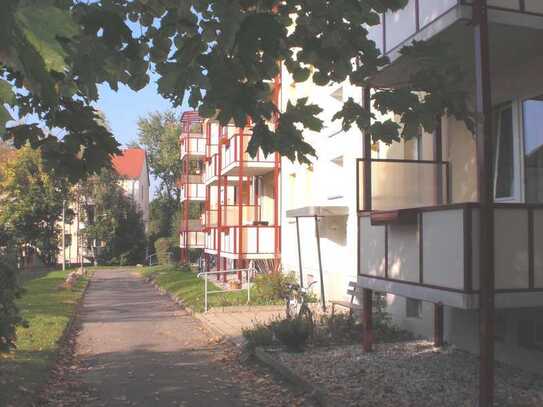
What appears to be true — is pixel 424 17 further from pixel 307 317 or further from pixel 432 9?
pixel 307 317

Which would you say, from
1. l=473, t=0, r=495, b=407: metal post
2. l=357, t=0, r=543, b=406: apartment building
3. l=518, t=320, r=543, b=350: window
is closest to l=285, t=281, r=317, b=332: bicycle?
l=357, t=0, r=543, b=406: apartment building

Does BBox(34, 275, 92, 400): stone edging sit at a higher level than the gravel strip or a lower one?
lower

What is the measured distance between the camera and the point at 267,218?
2459cm

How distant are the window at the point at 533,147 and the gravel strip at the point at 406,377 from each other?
2.37 meters

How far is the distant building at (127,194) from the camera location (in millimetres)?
45875

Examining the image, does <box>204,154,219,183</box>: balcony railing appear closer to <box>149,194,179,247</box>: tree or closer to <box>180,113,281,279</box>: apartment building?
<box>180,113,281,279</box>: apartment building

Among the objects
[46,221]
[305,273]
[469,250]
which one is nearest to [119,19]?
[469,250]

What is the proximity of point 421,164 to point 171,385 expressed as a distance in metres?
4.99

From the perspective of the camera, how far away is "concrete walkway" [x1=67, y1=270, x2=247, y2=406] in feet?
25.5

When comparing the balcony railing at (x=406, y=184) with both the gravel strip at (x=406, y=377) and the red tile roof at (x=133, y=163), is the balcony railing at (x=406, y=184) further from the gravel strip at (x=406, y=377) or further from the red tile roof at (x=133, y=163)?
the red tile roof at (x=133, y=163)

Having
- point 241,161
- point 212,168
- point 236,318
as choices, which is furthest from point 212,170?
point 236,318

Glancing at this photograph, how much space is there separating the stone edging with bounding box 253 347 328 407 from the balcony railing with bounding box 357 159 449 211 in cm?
268

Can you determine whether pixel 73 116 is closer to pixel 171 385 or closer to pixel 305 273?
pixel 171 385

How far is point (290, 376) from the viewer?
8.13m
